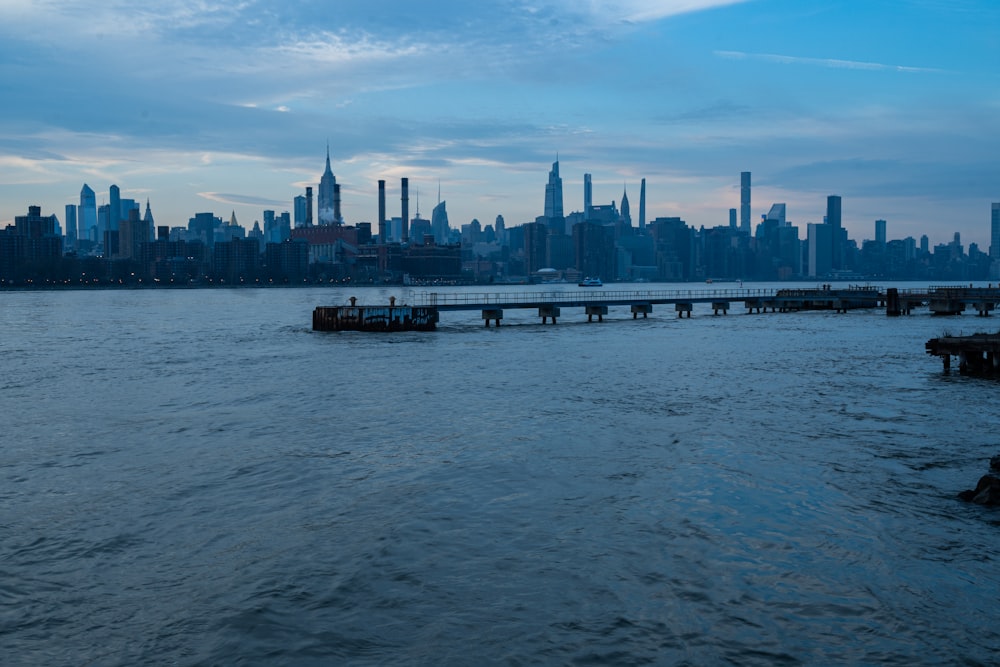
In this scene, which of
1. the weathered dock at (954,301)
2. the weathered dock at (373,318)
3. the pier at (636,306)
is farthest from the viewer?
the weathered dock at (954,301)

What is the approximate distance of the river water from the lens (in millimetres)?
15273

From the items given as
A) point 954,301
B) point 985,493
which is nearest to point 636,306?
point 954,301

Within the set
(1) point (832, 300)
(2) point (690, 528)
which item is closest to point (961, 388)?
(2) point (690, 528)

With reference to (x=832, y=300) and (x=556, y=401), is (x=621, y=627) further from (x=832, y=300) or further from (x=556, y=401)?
(x=832, y=300)

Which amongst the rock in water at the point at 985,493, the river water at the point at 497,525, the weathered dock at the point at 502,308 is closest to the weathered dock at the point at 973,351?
the river water at the point at 497,525

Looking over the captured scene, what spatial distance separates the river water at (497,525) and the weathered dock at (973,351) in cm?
366

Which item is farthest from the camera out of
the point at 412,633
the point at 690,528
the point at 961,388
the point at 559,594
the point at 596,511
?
the point at 961,388

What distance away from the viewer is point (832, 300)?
140875mm

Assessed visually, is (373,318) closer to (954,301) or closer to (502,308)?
(502,308)

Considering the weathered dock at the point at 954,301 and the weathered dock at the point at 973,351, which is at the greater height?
the weathered dock at the point at 954,301

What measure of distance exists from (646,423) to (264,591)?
22528 millimetres

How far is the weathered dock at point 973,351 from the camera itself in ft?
162

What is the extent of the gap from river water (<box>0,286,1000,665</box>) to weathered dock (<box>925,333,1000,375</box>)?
366cm

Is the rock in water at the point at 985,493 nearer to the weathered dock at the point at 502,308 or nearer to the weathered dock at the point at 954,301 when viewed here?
the weathered dock at the point at 502,308
